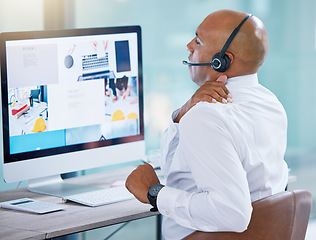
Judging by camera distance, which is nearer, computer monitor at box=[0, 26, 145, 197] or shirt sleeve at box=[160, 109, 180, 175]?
shirt sleeve at box=[160, 109, 180, 175]

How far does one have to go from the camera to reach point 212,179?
5.38 feet

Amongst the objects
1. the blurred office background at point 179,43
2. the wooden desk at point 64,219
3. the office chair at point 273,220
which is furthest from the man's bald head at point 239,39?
the blurred office background at point 179,43

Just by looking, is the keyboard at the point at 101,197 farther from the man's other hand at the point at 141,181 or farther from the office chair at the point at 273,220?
the office chair at the point at 273,220

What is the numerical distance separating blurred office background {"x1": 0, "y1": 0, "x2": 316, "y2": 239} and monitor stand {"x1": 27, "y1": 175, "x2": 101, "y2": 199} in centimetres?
40

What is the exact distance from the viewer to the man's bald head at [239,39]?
1809 mm

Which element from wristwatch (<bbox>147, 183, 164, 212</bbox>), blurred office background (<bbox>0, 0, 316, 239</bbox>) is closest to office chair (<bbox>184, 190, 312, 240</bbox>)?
wristwatch (<bbox>147, 183, 164, 212</bbox>)

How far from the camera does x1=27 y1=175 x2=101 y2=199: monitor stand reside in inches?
91.5

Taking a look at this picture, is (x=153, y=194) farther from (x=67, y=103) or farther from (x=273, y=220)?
(x=67, y=103)

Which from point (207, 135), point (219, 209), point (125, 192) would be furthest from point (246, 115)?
point (125, 192)

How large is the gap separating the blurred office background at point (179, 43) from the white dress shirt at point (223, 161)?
1.23 meters

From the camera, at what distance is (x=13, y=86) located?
218cm

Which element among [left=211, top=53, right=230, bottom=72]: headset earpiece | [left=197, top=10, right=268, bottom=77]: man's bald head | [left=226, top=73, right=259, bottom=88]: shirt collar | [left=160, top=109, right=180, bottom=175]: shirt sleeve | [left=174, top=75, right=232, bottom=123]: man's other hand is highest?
[left=197, top=10, right=268, bottom=77]: man's bald head

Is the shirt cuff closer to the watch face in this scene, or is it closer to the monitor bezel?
the watch face

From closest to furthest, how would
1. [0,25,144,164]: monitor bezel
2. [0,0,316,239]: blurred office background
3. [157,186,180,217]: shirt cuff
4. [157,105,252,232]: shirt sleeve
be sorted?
1. [157,105,252,232]: shirt sleeve
2. [157,186,180,217]: shirt cuff
3. [0,25,144,164]: monitor bezel
4. [0,0,316,239]: blurred office background
